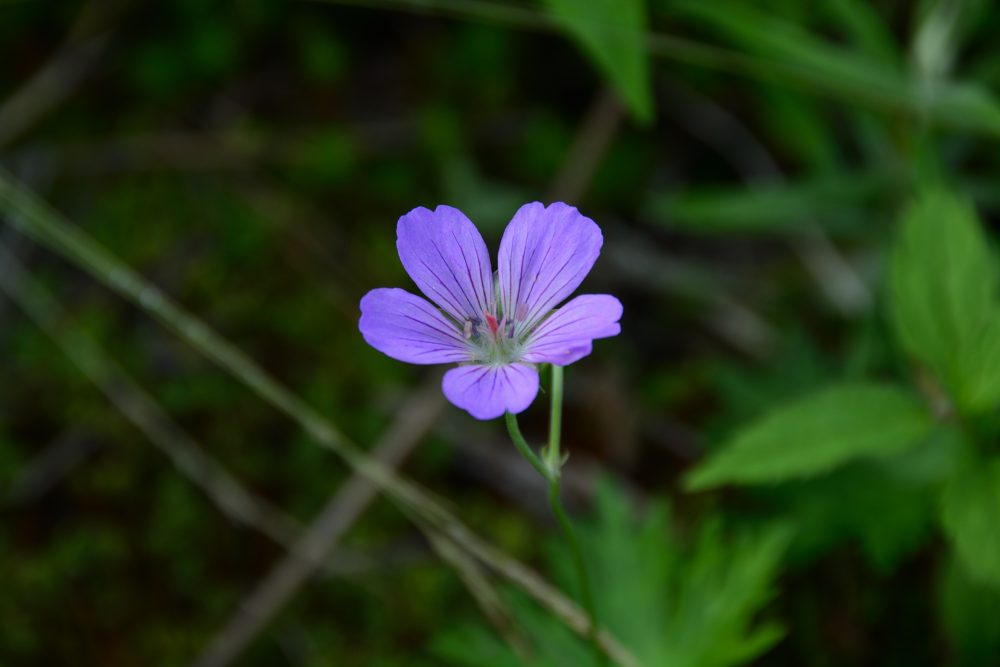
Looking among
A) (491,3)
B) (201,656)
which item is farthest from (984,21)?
(201,656)

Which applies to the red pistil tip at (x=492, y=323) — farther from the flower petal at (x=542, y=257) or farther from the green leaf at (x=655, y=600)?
the green leaf at (x=655, y=600)

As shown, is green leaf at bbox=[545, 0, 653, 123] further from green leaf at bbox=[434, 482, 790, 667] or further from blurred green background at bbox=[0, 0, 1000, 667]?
green leaf at bbox=[434, 482, 790, 667]

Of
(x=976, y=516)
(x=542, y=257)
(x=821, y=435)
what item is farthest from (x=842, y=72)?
(x=542, y=257)

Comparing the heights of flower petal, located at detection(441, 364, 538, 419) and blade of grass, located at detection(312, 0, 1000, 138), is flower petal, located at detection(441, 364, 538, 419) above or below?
below

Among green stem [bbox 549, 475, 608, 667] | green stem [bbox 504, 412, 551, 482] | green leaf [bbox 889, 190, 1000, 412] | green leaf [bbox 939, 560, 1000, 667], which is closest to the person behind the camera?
green stem [bbox 504, 412, 551, 482]

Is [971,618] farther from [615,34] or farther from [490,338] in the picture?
[615,34]


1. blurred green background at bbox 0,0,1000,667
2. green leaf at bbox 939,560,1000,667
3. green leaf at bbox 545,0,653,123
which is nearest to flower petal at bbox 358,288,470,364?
blurred green background at bbox 0,0,1000,667

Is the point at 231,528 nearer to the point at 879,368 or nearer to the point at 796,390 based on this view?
the point at 796,390

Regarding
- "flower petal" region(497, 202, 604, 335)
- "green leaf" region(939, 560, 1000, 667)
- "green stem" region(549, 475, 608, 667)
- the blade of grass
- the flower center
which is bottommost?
"green stem" region(549, 475, 608, 667)
